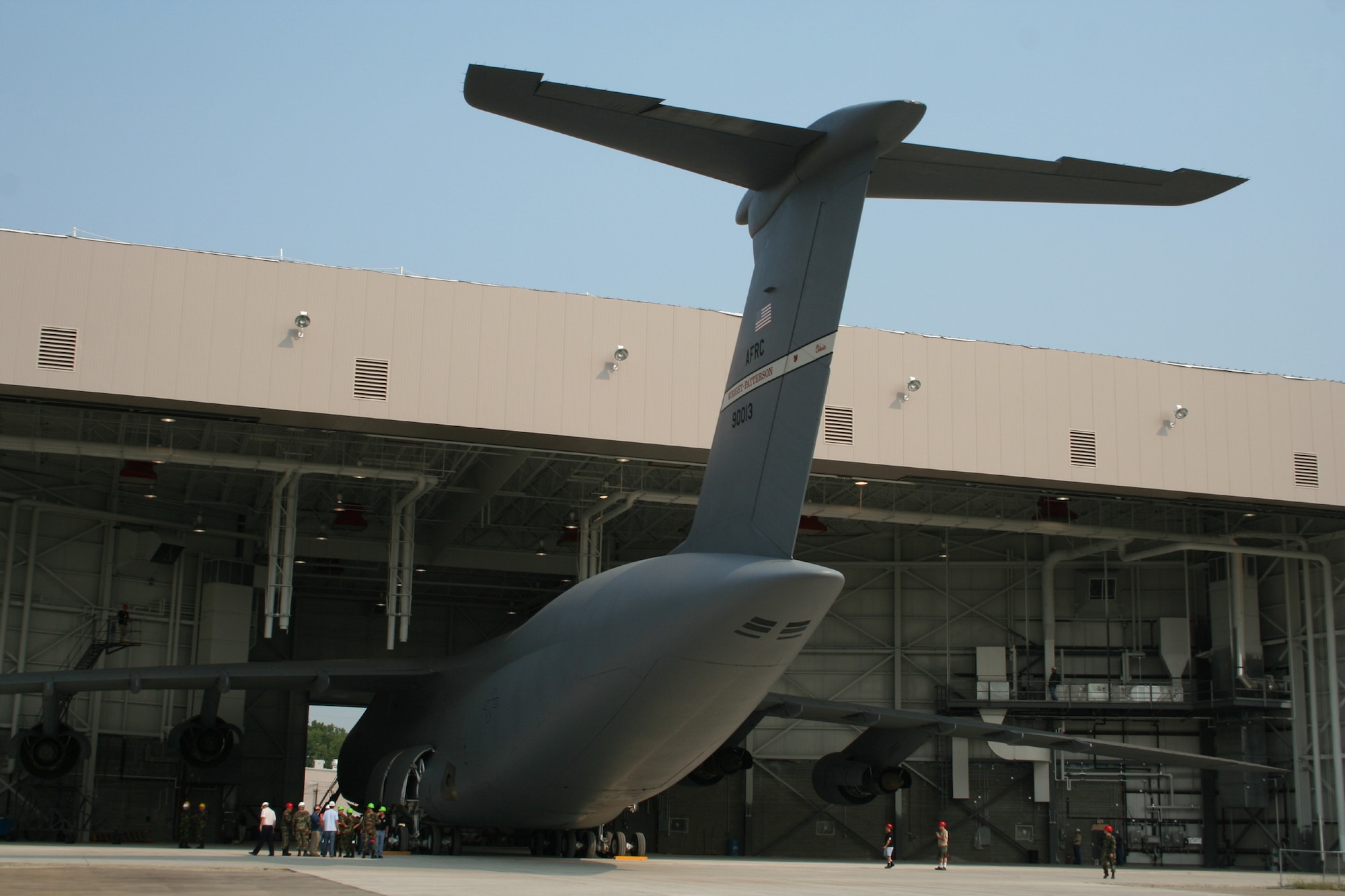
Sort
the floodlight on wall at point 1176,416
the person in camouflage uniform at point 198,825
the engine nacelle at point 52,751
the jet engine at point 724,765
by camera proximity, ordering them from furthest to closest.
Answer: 1. the floodlight on wall at point 1176,416
2. the person in camouflage uniform at point 198,825
3. the jet engine at point 724,765
4. the engine nacelle at point 52,751

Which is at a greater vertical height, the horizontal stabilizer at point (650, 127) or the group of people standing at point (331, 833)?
the horizontal stabilizer at point (650, 127)

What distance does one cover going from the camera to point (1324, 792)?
25.6 meters

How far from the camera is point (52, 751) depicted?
1712 cm

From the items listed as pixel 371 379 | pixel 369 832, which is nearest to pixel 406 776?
pixel 369 832

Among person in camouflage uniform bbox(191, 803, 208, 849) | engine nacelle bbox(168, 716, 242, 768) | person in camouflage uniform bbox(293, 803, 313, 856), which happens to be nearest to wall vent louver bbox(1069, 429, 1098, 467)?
person in camouflage uniform bbox(293, 803, 313, 856)

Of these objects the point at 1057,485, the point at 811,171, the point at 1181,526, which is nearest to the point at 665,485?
the point at 1057,485

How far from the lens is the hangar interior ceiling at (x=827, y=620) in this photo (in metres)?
23.6

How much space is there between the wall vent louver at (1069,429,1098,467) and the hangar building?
6 cm

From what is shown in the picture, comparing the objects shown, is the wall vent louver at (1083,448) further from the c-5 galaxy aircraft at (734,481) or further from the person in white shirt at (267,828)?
the person in white shirt at (267,828)

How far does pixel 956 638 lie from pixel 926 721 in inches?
491

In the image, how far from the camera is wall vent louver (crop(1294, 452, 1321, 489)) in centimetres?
2245

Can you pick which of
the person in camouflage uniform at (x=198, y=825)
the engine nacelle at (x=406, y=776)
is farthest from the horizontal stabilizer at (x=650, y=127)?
the person in camouflage uniform at (x=198, y=825)

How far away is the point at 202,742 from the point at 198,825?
4638mm

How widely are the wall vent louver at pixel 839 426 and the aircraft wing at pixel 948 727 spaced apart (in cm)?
418
